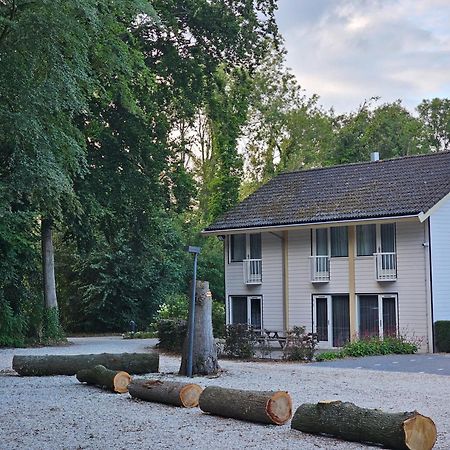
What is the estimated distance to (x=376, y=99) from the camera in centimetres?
6619

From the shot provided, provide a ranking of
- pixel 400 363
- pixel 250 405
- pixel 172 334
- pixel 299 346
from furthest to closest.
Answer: pixel 172 334 → pixel 299 346 → pixel 400 363 → pixel 250 405

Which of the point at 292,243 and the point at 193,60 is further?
the point at 292,243

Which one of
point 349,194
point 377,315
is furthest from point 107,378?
point 349,194

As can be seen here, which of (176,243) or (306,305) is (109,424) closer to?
(306,305)

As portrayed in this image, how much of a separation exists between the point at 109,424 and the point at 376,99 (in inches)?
2232

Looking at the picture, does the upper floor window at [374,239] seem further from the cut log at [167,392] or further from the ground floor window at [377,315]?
the cut log at [167,392]

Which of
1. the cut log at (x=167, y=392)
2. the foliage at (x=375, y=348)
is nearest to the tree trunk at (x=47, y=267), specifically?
the foliage at (x=375, y=348)

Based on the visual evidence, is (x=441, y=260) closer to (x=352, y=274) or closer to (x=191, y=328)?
(x=352, y=274)

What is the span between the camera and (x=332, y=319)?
105 feet

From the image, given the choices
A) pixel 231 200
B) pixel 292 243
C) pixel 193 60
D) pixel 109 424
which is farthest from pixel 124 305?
pixel 109 424

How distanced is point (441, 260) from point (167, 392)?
17.7 meters

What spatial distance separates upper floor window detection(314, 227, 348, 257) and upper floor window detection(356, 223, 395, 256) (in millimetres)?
602

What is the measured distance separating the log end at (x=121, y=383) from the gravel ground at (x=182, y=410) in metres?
0.22

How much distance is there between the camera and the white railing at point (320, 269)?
107ft
